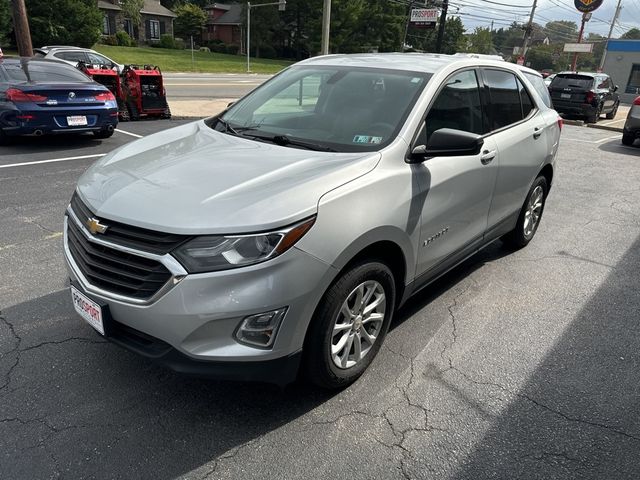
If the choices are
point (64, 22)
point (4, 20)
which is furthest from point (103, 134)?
point (64, 22)

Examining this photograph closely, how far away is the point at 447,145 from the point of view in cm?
299

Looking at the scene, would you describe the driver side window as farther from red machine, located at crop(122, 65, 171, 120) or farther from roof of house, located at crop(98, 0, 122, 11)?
roof of house, located at crop(98, 0, 122, 11)

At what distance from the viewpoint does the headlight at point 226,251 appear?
224 centimetres

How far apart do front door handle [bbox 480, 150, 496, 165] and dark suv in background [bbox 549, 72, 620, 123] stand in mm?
15678

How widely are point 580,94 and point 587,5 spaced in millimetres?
23946

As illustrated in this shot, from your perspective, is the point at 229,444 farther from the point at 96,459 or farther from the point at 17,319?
the point at 17,319

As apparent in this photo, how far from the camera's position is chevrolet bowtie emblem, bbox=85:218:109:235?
2.45 m

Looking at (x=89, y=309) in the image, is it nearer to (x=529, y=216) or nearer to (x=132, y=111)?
(x=529, y=216)

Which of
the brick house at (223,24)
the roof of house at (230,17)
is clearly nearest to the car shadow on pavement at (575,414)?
the brick house at (223,24)

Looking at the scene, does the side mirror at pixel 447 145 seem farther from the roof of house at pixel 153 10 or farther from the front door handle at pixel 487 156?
the roof of house at pixel 153 10

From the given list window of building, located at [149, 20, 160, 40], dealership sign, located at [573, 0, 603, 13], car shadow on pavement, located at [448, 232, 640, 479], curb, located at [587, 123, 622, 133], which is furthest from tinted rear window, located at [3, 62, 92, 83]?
window of building, located at [149, 20, 160, 40]

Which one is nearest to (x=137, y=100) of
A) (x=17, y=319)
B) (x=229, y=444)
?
(x=17, y=319)

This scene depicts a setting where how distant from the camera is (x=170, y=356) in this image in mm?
2348

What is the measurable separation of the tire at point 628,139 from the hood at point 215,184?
12.4 m
